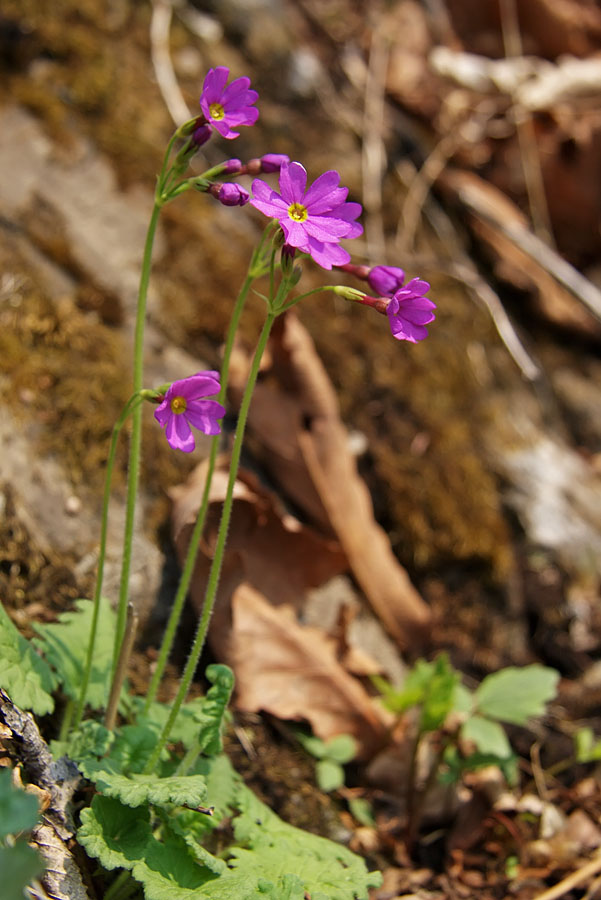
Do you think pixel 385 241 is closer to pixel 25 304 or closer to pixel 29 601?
pixel 25 304

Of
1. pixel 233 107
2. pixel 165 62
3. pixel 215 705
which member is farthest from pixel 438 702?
pixel 165 62

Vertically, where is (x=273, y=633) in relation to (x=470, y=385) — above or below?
below

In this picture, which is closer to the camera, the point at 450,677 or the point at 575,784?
the point at 450,677

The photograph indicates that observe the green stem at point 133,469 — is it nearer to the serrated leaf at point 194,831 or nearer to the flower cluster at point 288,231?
the flower cluster at point 288,231

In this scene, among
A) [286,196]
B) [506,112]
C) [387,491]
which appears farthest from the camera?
[506,112]

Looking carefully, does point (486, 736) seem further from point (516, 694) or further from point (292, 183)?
point (292, 183)

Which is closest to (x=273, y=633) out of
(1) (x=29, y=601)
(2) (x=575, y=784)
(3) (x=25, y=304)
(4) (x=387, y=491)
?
(1) (x=29, y=601)

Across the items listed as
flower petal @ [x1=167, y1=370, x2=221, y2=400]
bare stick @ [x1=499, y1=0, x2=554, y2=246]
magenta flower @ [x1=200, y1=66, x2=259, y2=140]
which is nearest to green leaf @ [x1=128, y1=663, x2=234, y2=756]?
flower petal @ [x1=167, y1=370, x2=221, y2=400]
